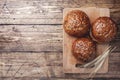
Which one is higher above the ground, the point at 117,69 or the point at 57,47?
the point at 57,47

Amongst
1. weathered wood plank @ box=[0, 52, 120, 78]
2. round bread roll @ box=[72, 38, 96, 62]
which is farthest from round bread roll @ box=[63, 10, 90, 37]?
weathered wood plank @ box=[0, 52, 120, 78]

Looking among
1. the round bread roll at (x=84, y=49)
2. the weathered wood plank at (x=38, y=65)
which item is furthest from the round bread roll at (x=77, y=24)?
the weathered wood plank at (x=38, y=65)

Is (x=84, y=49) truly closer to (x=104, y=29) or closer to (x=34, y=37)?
(x=104, y=29)

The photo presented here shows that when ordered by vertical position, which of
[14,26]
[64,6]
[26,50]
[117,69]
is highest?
[64,6]

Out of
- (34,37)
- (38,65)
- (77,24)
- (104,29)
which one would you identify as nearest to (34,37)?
(34,37)

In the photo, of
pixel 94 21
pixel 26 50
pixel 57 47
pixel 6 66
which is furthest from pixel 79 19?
pixel 6 66

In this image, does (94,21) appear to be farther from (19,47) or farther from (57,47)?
(19,47)
